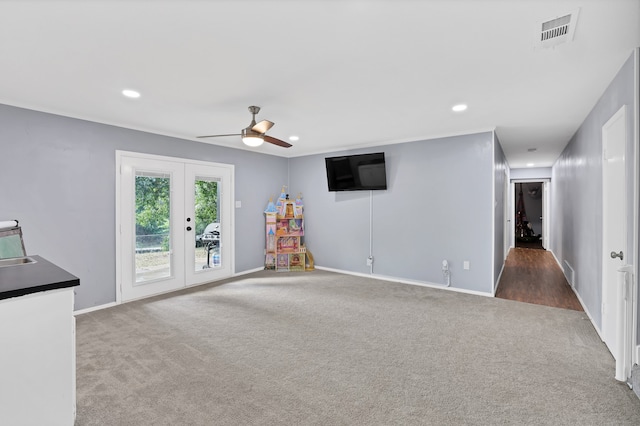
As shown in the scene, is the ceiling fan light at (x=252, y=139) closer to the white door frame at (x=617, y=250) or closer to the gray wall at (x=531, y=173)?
the white door frame at (x=617, y=250)

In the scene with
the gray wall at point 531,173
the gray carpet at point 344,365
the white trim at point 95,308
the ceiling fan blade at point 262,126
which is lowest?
the gray carpet at point 344,365

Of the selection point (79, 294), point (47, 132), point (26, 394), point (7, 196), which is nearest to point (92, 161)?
point (47, 132)

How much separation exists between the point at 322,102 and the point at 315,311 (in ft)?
8.02

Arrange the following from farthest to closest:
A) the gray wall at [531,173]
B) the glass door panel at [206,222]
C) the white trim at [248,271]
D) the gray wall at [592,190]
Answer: the gray wall at [531,173], the white trim at [248,271], the glass door panel at [206,222], the gray wall at [592,190]

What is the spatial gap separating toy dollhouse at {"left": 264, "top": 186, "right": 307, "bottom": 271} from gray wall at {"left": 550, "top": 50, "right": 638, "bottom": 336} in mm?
4360

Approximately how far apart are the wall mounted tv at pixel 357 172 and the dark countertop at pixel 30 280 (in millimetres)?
4511

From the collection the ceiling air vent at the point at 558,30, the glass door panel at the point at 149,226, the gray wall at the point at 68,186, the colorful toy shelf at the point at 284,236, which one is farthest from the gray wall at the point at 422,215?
the gray wall at the point at 68,186

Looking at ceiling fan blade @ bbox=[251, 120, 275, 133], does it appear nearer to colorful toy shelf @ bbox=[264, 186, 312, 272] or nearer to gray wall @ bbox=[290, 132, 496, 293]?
gray wall @ bbox=[290, 132, 496, 293]

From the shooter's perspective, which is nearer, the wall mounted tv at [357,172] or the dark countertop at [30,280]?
the dark countertop at [30,280]

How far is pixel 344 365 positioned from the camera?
257cm

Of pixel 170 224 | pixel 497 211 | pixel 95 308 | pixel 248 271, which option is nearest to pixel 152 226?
pixel 170 224

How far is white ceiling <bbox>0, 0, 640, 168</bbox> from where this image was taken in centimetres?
180

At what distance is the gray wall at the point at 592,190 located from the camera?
2.33 metres

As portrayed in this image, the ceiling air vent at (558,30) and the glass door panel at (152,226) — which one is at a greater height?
the ceiling air vent at (558,30)
